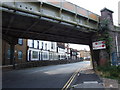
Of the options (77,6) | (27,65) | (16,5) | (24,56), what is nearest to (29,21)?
(16,5)

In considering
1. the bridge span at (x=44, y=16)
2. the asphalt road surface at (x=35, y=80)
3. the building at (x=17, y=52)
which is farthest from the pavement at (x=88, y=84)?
the building at (x=17, y=52)

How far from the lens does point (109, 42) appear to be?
15867 mm

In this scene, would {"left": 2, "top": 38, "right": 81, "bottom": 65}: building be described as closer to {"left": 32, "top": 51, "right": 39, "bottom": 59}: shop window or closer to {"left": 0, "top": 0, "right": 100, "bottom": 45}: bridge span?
{"left": 32, "top": 51, "right": 39, "bottom": 59}: shop window

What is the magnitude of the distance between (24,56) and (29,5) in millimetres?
24293

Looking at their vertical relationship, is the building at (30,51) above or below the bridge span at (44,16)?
below

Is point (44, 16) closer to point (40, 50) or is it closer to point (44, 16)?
point (44, 16)

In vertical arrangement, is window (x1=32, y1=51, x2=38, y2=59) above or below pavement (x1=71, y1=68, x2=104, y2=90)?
above

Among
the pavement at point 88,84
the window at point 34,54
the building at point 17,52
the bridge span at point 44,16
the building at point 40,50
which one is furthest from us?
the window at point 34,54

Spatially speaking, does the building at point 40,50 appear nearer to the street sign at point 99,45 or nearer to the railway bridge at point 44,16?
the railway bridge at point 44,16

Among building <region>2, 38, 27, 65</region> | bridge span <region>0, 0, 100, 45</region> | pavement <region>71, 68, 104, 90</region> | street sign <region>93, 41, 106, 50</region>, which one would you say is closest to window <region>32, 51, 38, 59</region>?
building <region>2, 38, 27, 65</region>

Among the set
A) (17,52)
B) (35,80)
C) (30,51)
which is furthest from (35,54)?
(35,80)

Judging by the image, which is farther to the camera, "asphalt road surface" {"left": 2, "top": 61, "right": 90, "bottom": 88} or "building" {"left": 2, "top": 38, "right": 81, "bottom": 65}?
"building" {"left": 2, "top": 38, "right": 81, "bottom": 65}

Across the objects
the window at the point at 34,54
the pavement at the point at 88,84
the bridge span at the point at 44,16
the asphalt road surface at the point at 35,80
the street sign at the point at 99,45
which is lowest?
the asphalt road surface at the point at 35,80

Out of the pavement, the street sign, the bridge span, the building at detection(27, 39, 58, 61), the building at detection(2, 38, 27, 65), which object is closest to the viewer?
the pavement
